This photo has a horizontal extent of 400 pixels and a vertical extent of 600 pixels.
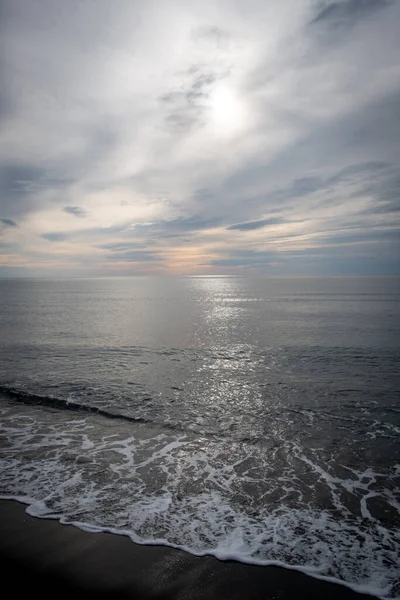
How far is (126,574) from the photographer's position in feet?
20.5

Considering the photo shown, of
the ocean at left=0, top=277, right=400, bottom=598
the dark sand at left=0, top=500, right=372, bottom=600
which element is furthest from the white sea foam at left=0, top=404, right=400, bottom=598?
the dark sand at left=0, top=500, right=372, bottom=600

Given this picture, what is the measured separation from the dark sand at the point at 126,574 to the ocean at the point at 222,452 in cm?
34

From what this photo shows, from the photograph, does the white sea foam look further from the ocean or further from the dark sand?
the dark sand

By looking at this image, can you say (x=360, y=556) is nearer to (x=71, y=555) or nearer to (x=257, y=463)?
(x=257, y=463)

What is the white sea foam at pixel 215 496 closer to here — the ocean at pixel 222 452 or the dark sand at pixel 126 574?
the ocean at pixel 222 452

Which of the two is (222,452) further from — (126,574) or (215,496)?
(126,574)

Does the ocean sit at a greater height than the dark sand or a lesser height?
lesser

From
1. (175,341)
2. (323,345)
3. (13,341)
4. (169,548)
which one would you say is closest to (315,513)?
(169,548)

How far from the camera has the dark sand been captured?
584 centimetres

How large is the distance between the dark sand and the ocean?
0.34m

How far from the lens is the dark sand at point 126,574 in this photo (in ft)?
19.1

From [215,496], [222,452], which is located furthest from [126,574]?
[222,452]

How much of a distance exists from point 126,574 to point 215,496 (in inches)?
134

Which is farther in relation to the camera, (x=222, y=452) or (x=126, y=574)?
(x=222, y=452)
